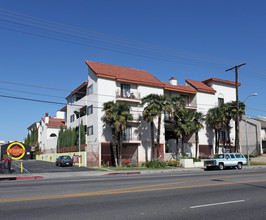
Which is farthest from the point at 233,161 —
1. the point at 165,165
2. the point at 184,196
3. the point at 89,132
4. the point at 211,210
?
the point at 211,210

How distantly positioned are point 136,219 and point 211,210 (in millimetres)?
2316

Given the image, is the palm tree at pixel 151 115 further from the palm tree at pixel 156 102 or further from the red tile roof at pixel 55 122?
the red tile roof at pixel 55 122

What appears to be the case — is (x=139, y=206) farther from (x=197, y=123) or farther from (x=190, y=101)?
(x=190, y=101)

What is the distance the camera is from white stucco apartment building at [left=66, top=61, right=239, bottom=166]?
120 feet

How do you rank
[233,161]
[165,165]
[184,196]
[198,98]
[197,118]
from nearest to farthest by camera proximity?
[184,196], [233,161], [165,165], [197,118], [198,98]

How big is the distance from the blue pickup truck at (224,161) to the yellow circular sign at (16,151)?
2042 cm

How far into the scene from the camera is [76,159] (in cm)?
3766

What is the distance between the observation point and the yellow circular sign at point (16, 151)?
685 inches

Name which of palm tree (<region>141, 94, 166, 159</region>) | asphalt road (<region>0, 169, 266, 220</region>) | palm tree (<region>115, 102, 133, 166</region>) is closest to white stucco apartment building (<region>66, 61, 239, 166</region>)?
palm tree (<region>115, 102, 133, 166</region>)

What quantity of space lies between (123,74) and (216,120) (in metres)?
16.0

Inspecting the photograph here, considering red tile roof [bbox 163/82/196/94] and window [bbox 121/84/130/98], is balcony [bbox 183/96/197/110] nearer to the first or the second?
red tile roof [bbox 163/82/196/94]

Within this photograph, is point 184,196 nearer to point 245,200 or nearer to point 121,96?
point 245,200

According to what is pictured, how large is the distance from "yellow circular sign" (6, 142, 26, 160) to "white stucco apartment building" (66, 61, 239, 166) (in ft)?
51.5

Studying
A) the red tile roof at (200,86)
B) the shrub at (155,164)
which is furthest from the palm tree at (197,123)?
the shrub at (155,164)
